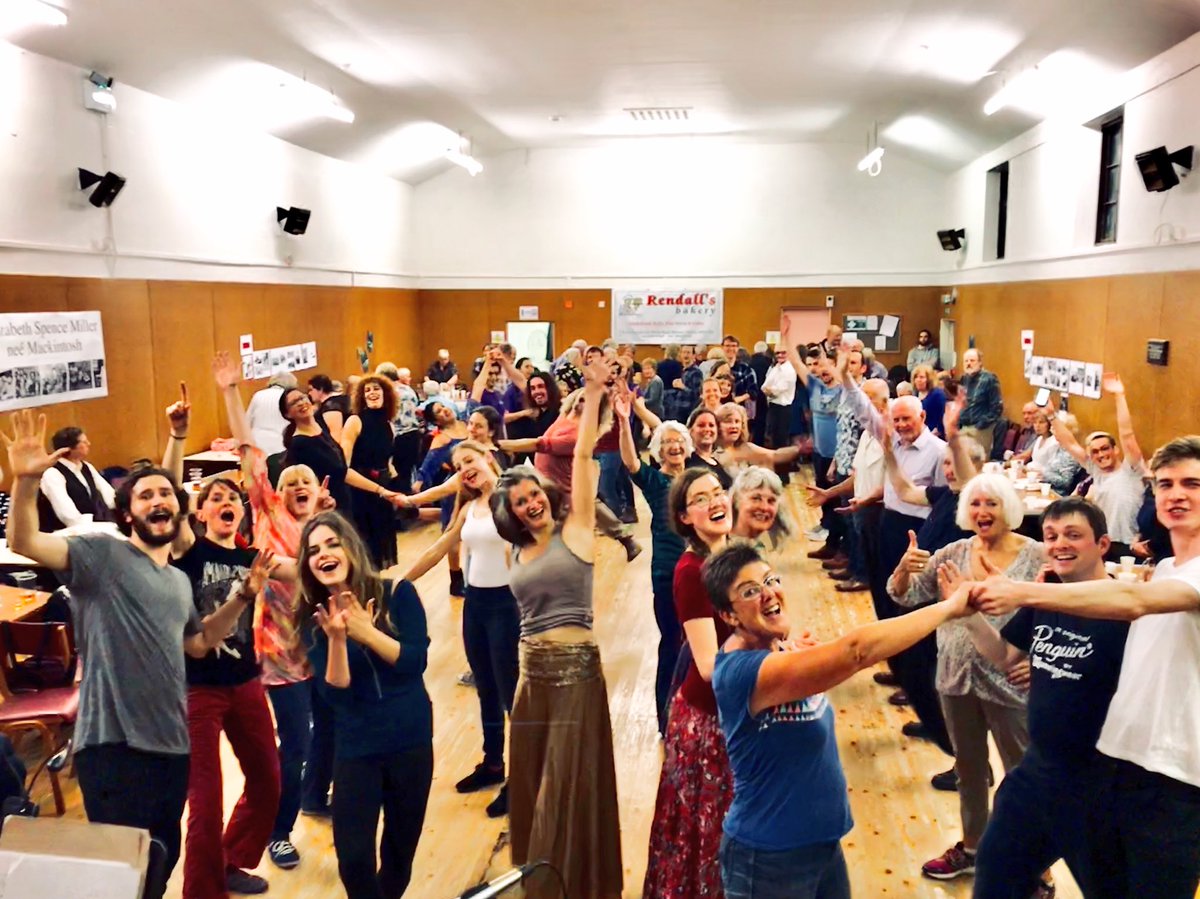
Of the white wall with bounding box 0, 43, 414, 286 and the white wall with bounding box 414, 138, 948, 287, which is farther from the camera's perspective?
the white wall with bounding box 414, 138, 948, 287

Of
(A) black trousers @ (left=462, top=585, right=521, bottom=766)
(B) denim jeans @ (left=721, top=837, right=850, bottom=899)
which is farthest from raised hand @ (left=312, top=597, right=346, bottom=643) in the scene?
(A) black trousers @ (left=462, top=585, right=521, bottom=766)

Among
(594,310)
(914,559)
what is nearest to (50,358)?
(914,559)

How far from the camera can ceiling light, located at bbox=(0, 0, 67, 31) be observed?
6332mm

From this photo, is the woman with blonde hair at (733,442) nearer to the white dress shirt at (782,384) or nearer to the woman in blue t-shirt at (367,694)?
the woman in blue t-shirt at (367,694)

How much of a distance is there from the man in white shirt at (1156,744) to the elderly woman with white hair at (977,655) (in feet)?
2.13

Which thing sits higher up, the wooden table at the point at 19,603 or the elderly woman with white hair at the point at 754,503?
the elderly woman with white hair at the point at 754,503

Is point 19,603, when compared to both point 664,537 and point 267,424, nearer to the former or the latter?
point 664,537

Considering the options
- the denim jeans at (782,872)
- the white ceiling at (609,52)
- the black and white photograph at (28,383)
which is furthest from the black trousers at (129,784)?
the white ceiling at (609,52)

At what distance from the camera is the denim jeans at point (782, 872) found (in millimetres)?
A: 2244

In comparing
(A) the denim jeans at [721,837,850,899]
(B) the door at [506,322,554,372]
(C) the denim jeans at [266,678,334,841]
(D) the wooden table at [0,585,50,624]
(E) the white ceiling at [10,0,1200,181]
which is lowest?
(C) the denim jeans at [266,678,334,841]

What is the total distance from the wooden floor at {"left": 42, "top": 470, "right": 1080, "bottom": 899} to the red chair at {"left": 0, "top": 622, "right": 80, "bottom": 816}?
0.36m

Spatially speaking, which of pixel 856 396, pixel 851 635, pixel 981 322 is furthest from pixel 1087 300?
pixel 851 635

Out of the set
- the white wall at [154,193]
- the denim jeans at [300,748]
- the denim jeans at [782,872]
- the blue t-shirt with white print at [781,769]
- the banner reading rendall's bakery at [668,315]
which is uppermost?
the white wall at [154,193]

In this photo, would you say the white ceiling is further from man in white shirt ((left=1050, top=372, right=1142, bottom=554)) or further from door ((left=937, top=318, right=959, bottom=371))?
man in white shirt ((left=1050, top=372, right=1142, bottom=554))
